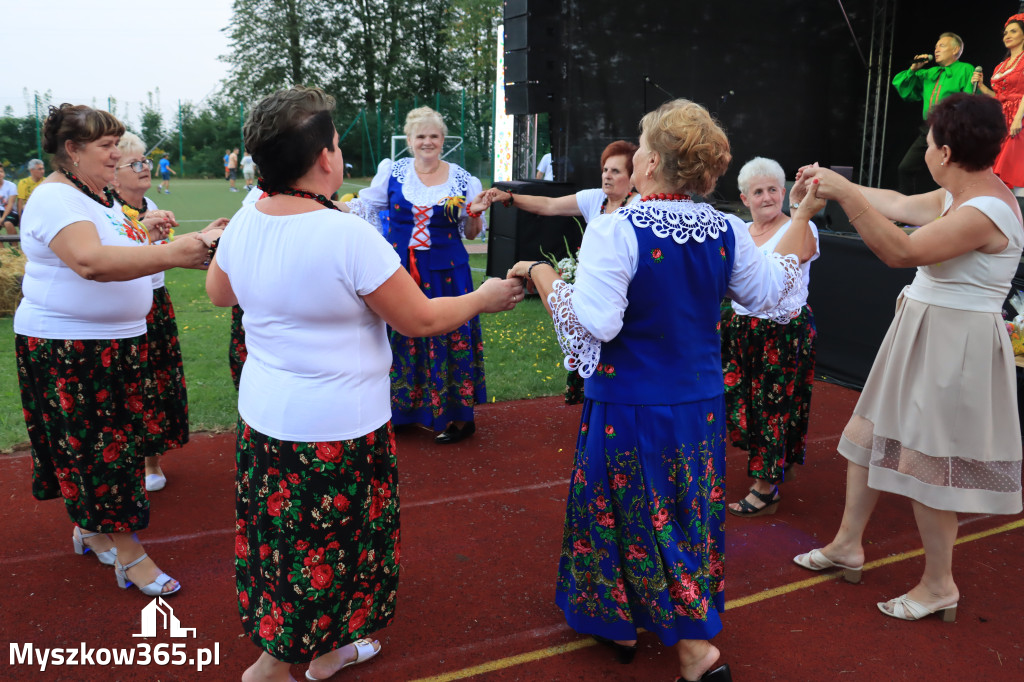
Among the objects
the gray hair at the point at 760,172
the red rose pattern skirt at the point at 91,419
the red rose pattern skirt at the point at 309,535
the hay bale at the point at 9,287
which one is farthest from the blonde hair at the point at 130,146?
the hay bale at the point at 9,287

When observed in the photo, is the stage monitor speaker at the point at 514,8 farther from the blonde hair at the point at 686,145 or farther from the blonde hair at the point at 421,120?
the blonde hair at the point at 686,145

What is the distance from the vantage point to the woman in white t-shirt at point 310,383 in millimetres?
2098

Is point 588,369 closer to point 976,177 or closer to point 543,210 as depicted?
point 976,177

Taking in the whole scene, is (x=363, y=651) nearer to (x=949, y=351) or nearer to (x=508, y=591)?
(x=508, y=591)

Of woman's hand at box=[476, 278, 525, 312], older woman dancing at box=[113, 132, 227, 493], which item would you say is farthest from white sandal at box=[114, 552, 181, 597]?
woman's hand at box=[476, 278, 525, 312]

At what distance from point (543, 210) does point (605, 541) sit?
267 centimetres

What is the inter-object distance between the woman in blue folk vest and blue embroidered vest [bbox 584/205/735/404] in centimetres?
247

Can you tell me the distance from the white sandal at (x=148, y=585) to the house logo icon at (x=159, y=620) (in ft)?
0.10

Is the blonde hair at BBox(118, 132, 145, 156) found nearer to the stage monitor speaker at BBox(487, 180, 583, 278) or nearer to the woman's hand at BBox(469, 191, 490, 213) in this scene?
the woman's hand at BBox(469, 191, 490, 213)

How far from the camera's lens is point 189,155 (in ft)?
86.6

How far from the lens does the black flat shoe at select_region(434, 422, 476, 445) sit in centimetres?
498

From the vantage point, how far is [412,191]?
485cm

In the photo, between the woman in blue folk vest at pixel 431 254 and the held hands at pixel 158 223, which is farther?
the woman in blue folk vest at pixel 431 254

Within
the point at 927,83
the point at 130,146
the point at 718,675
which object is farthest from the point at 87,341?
the point at 927,83
